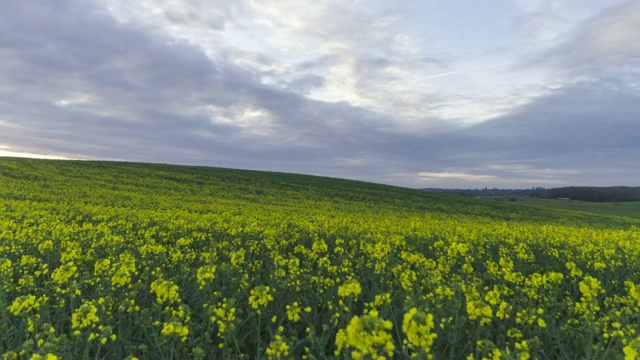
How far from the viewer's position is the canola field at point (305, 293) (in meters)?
3.70

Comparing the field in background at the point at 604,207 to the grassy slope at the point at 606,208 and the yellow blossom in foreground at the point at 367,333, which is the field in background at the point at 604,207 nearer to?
the grassy slope at the point at 606,208

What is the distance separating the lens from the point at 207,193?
3016cm

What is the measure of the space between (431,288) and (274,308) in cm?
Answer: 256

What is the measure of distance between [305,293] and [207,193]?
1045 inches

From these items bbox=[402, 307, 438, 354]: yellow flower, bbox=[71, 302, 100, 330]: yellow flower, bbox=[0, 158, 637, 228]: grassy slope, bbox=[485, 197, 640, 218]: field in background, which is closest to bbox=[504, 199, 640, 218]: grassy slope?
bbox=[485, 197, 640, 218]: field in background

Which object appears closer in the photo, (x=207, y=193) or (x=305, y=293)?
(x=305, y=293)

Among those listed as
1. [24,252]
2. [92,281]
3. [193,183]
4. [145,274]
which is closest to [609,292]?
[145,274]

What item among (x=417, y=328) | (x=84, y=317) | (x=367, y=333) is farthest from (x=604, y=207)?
(x=84, y=317)

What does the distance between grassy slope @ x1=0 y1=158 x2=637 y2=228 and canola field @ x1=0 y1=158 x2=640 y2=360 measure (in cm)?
947

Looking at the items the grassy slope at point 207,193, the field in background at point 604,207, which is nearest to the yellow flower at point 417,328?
the grassy slope at point 207,193

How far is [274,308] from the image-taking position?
5.15 m

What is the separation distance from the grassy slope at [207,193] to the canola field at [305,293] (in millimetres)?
9468

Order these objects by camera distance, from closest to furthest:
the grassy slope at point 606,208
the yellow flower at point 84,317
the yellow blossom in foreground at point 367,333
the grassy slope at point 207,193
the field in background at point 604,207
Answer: the yellow blossom in foreground at point 367,333, the yellow flower at point 84,317, the grassy slope at point 207,193, the grassy slope at point 606,208, the field in background at point 604,207

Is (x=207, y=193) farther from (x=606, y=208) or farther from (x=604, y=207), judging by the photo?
(x=604, y=207)
